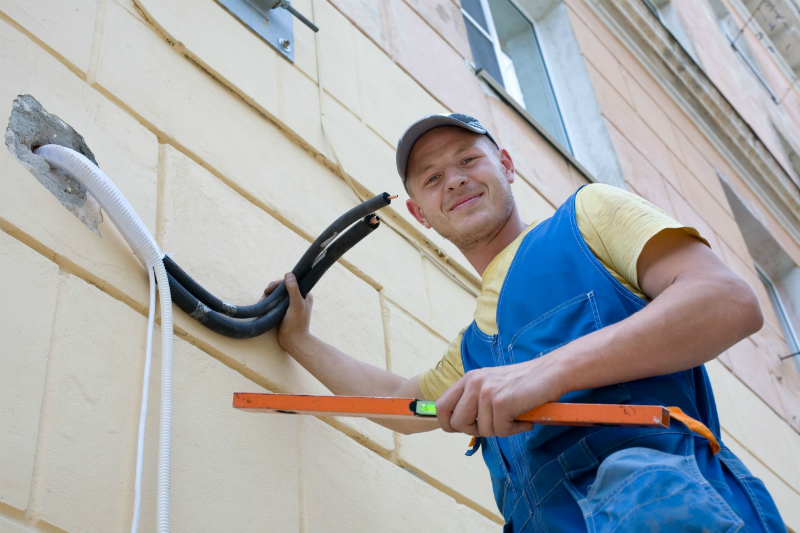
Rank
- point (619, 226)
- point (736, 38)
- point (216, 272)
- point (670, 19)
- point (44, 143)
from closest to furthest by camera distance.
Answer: point (619, 226) < point (44, 143) < point (216, 272) < point (670, 19) < point (736, 38)

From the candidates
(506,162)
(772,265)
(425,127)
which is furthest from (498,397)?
(772,265)

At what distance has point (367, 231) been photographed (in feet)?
6.77

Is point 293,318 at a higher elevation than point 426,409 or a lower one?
higher

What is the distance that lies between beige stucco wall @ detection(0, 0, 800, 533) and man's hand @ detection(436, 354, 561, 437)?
0.51 meters

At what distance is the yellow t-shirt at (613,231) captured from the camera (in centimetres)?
157

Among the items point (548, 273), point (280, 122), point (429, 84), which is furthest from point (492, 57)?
point (548, 273)

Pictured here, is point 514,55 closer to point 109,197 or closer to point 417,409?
point 109,197

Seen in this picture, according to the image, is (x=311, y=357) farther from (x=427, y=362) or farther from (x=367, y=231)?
(x=427, y=362)

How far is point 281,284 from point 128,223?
0.48 metres

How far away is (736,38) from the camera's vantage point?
393 inches

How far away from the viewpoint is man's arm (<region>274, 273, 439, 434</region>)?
205cm

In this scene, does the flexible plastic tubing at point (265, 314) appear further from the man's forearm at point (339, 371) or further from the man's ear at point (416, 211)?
the man's ear at point (416, 211)

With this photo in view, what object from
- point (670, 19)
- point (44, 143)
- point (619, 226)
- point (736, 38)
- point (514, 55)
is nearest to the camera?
point (619, 226)

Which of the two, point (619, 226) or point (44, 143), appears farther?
point (44, 143)
